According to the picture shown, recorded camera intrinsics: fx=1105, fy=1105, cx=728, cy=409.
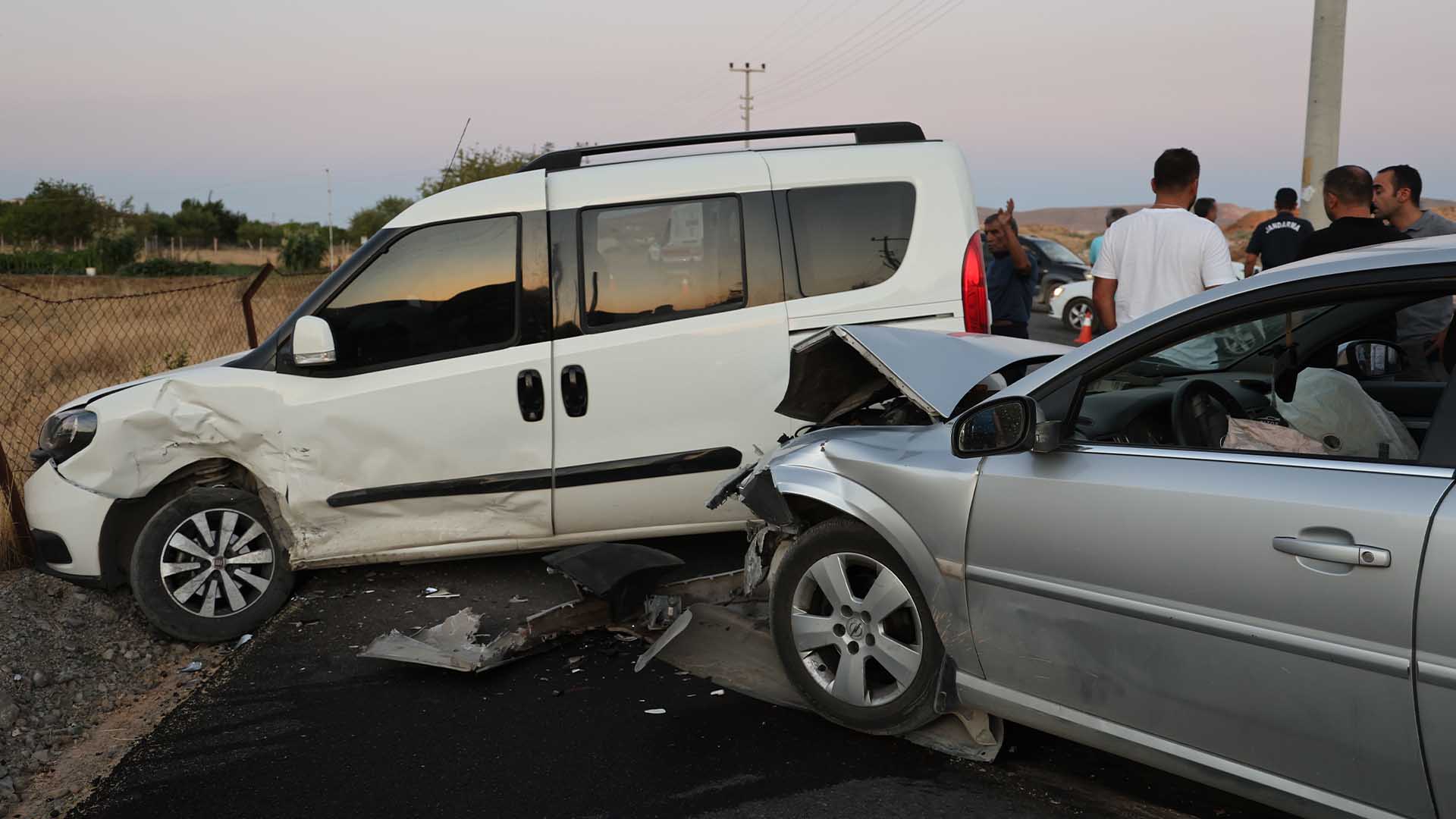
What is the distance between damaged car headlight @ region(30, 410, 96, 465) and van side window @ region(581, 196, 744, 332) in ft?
7.53

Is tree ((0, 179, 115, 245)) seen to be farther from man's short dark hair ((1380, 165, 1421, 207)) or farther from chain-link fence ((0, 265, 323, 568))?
man's short dark hair ((1380, 165, 1421, 207))

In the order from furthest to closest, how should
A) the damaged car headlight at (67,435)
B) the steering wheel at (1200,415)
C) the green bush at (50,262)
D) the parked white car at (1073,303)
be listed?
the green bush at (50,262), the parked white car at (1073,303), the damaged car headlight at (67,435), the steering wheel at (1200,415)

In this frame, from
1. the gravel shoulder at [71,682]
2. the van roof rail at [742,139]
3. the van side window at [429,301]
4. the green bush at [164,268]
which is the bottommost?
the gravel shoulder at [71,682]

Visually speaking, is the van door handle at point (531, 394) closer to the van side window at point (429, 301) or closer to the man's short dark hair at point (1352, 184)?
the van side window at point (429, 301)

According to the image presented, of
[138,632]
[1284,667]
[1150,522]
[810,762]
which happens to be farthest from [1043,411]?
[138,632]

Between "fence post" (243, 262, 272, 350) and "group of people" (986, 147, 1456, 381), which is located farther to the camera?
"fence post" (243, 262, 272, 350)

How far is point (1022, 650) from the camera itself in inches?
126

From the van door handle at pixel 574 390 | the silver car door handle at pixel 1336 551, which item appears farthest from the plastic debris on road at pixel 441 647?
the silver car door handle at pixel 1336 551

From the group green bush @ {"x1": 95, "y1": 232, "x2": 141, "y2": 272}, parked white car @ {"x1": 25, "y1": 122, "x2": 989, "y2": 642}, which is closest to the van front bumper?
parked white car @ {"x1": 25, "y1": 122, "x2": 989, "y2": 642}

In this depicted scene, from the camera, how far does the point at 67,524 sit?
499cm

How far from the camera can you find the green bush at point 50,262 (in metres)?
40.4

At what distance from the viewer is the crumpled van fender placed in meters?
3.35

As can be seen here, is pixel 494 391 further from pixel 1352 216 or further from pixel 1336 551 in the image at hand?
pixel 1352 216

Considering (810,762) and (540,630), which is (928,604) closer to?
(810,762)
